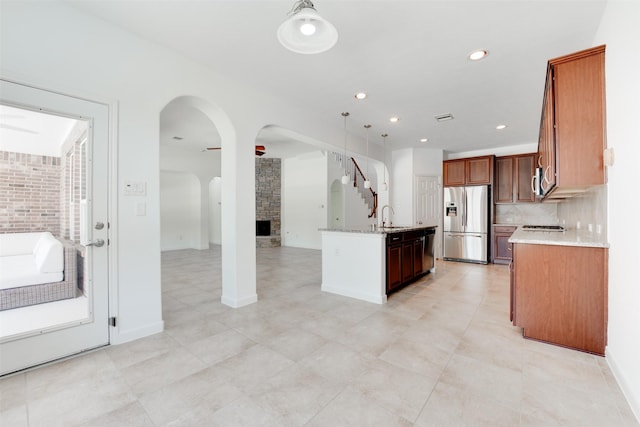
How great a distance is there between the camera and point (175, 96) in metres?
2.93

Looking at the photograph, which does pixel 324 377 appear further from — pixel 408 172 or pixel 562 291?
pixel 408 172

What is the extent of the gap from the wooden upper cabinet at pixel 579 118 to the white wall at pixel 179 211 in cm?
876

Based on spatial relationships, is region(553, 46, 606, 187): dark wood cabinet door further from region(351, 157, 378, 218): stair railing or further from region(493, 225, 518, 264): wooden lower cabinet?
region(351, 157, 378, 218): stair railing

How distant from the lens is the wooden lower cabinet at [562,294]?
7.57 feet

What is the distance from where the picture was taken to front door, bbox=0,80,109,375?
7.27 ft

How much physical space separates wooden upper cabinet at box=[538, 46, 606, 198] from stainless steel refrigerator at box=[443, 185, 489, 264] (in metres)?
4.48

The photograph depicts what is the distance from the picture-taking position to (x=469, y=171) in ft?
22.1

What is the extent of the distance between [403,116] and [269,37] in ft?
9.67

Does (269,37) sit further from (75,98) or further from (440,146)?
(440,146)

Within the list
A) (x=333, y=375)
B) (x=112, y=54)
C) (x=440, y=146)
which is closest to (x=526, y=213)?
(x=440, y=146)

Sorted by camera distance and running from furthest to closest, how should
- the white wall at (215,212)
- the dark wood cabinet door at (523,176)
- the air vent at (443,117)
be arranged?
1. the white wall at (215,212)
2. the dark wood cabinet door at (523,176)
3. the air vent at (443,117)

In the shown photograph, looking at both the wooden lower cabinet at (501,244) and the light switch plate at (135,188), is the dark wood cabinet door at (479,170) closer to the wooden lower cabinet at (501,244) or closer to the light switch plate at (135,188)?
the wooden lower cabinet at (501,244)

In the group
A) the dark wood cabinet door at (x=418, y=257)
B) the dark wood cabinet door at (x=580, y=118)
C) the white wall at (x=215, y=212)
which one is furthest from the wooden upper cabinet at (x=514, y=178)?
the white wall at (x=215, y=212)

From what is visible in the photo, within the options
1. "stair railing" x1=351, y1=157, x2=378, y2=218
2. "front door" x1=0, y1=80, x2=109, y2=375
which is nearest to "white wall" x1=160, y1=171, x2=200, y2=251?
"stair railing" x1=351, y1=157, x2=378, y2=218
